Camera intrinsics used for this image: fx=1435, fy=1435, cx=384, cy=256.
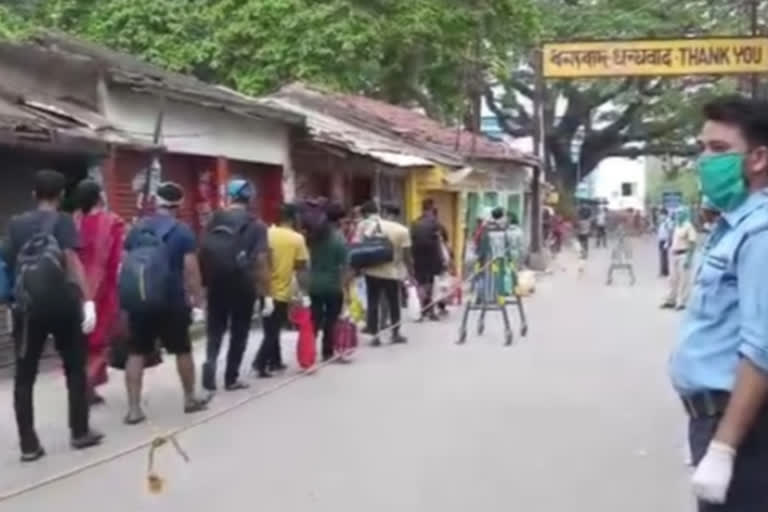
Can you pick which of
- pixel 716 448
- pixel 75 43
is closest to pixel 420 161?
pixel 75 43

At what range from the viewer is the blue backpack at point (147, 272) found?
9.68 metres

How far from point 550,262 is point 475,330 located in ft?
73.3

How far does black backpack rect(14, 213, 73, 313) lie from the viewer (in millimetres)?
8328

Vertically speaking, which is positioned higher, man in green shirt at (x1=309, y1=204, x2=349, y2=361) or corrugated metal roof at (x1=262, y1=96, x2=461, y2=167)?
corrugated metal roof at (x1=262, y1=96, x2=461, y2=167)

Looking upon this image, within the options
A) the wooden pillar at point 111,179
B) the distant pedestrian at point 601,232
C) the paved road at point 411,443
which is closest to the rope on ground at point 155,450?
the paved road at point 411,443

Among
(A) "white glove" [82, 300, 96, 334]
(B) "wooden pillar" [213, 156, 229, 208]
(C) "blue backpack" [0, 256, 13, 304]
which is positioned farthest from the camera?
(B) "wooden pillar" [213, 156, 229, 208]

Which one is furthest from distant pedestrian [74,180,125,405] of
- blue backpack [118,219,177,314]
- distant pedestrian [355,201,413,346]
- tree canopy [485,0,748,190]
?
tree canopy [485,0,748,190]

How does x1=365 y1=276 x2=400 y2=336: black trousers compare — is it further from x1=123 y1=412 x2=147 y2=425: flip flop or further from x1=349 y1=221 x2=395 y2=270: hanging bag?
x1=123 y1=412 x2=147 y2=425: flip flop

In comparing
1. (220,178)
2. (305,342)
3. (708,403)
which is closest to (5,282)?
(305,342)

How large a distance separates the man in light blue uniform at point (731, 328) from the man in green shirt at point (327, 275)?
1017cm

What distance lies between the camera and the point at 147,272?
971 centimetres

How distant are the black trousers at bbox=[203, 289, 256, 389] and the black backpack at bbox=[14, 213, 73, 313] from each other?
313 cm

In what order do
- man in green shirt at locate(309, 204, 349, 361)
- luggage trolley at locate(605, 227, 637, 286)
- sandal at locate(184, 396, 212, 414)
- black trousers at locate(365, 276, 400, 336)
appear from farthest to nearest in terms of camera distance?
1. luggage trolley at locate(605, 227, 637, 286)
2. black trousers at locate(365, 276, 400, 336)
3. man in green shirt at locate(309, 204, 349, 361)
4. sandal at locate(184, 396, 212, 414)

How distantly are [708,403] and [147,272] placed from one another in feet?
21.3
